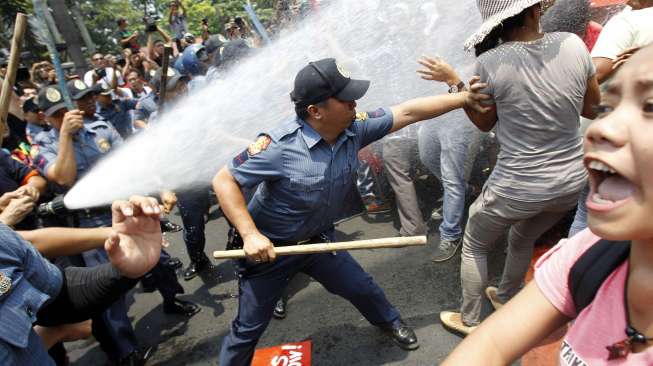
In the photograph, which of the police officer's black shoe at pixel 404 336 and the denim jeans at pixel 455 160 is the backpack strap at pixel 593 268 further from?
the denim jeans at pixel 455 160

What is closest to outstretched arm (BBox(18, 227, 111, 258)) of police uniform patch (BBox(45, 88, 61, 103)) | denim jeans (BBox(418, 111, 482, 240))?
police uniform patch (BBox(45, 88, 61, 103))

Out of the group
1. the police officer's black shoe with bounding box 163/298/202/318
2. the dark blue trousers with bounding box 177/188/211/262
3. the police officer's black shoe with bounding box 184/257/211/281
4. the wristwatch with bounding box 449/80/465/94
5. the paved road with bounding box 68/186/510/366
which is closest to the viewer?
the wristwatch with bounding box 449/80/465/94

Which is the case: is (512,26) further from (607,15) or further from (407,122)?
(607,15)

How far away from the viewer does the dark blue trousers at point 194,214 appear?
4.07 meters

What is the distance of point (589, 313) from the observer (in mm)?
953

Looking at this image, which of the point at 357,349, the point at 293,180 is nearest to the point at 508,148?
the point at 293,180

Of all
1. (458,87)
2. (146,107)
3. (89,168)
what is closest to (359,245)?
(458,87)

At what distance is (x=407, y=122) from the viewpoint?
251 cm

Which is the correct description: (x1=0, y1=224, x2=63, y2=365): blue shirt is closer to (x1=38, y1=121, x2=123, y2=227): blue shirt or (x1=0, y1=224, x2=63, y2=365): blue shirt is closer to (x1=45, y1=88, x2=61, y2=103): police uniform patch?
(x1=38, y1=121, x2=123, y2=227): blue shirt

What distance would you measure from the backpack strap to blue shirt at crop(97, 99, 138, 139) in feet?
21.3

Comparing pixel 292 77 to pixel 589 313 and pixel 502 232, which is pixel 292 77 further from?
pixel 589 313

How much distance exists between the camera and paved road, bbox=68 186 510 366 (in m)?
2.91

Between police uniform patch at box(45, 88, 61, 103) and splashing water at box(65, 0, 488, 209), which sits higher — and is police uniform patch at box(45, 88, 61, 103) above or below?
above

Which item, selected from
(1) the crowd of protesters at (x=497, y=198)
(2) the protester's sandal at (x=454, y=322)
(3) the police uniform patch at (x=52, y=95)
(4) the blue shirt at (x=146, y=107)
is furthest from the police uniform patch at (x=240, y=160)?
(4) the blue shirt at (x=146, y=107)
